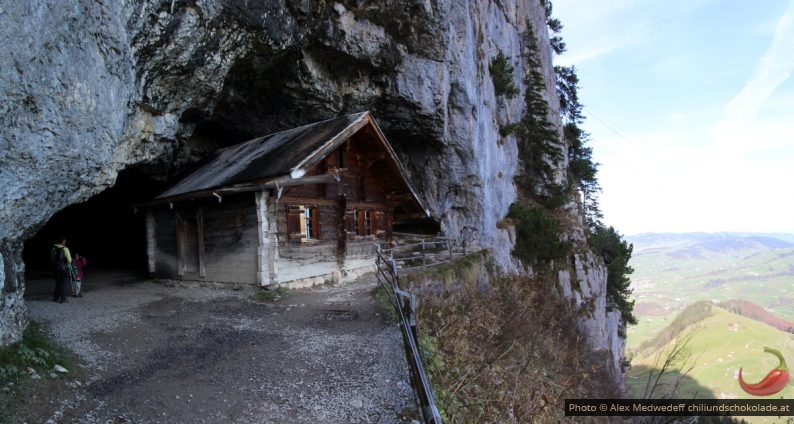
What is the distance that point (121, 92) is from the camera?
9797 millimetres

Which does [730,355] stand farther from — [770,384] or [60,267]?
[60,267]

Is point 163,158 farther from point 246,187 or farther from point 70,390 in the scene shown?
point 70,390

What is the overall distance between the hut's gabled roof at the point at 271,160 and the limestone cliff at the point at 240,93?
1687mm

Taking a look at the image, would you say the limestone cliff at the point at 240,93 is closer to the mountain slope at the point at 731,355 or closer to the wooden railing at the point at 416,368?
the wooden railing at the point at 416,368

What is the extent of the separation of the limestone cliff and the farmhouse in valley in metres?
2.31

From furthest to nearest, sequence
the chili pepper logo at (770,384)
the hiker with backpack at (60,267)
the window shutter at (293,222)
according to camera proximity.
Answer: the window shutter at (293,222)
the hiker with backpack at (60,267)
the chili pepper logo at (770,384)

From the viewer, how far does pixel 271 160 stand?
14672 mm

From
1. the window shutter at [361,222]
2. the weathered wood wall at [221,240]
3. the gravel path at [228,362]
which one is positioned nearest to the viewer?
the gravel path at [228,362]

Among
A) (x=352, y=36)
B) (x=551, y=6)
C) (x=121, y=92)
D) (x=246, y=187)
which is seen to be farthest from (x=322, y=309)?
(x=551, y=6)

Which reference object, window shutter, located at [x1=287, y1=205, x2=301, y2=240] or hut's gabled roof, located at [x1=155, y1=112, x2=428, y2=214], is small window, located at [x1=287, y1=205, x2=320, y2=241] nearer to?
window shutter, located at [x1=287, y1=205, x2=301, y2=240]

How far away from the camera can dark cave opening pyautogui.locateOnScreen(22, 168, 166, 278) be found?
22016 millimetres

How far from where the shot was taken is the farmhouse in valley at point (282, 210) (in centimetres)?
1392

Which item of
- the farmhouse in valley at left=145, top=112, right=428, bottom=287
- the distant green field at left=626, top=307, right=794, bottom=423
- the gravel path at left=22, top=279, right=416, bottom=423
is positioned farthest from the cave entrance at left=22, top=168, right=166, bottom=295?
the distant green field at left=626, top=307, right=794, bottom=423

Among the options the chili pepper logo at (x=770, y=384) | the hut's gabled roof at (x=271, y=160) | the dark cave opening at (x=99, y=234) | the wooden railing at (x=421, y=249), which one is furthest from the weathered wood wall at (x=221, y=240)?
the chili pepper logo at (x=770, y=384)
